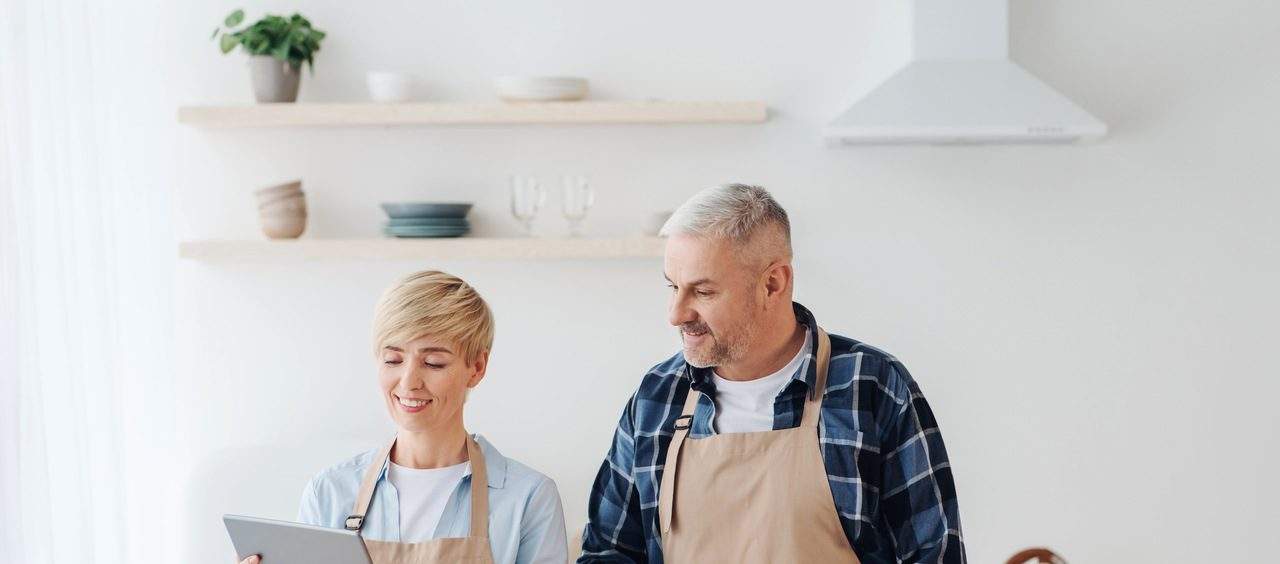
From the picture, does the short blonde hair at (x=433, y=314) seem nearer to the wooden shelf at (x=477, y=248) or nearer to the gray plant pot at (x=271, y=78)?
the wooden shelf at (x=477, y=248)

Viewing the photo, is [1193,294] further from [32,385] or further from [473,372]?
[32,385]

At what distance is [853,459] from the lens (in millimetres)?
1645

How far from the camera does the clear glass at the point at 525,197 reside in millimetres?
2693

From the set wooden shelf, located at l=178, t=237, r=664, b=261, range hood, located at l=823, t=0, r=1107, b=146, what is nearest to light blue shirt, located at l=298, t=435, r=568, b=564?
wooden shelf, located at l=178, t=237, r=664, b=261

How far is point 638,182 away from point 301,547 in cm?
159

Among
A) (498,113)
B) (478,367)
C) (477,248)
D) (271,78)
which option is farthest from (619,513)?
(271,78)

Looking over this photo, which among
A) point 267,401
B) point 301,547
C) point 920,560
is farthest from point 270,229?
point 920,560

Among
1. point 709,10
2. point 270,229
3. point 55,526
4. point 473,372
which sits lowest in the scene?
point 55,526

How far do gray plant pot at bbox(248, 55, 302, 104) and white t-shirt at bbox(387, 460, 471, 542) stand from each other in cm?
132

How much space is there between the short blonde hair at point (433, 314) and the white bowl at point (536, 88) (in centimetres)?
102

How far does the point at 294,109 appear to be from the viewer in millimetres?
2707

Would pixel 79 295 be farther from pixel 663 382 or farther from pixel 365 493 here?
pixel 663 382

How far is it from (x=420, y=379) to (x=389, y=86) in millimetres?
1240

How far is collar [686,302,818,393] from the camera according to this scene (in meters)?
1.69
